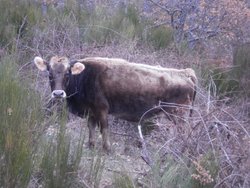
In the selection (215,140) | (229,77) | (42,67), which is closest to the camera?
(215,140)

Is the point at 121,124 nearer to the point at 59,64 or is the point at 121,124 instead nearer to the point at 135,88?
the point at 135,88

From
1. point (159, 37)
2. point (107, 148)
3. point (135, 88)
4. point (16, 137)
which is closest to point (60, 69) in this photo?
point (135, 88)

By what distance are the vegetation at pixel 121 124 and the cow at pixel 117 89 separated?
273 millimetres

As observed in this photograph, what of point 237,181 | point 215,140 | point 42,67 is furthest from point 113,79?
point 237,181

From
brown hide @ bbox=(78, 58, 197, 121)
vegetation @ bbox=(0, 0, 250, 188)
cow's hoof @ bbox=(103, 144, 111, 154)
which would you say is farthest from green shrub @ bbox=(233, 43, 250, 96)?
cow's hoof @ bbox=(103, 144, 111, 154)

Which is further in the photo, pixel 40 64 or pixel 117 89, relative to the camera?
pixel 117 89

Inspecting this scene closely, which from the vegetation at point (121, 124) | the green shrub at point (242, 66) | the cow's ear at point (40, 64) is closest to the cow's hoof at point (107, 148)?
the vegetation at point (121, 124)

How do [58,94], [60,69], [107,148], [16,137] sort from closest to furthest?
[16,137] → [58,94] → [107,148] → [60,69]

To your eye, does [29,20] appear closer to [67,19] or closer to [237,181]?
[67,19]

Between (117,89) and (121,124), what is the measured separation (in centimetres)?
101

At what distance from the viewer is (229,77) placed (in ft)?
32.4

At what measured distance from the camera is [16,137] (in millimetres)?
4195

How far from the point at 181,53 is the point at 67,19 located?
84.1 inches

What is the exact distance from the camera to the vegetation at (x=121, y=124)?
438cm
